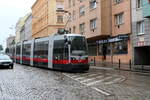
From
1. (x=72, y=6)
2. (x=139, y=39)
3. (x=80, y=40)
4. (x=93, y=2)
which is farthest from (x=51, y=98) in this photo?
(x=72, y=6)

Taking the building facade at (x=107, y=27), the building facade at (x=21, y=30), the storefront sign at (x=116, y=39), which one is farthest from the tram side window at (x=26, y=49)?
the building facade at (x=21, y=30)

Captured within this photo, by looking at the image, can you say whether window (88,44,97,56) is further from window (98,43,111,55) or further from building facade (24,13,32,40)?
building facade (24,13,32,40)

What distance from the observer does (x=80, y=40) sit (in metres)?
25.5

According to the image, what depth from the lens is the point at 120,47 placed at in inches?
1592

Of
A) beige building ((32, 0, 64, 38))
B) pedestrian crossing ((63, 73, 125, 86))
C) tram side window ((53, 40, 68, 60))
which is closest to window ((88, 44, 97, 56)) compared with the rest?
tram side window ((53, 40, 68, 60))

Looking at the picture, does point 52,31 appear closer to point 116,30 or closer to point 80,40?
point 116,30

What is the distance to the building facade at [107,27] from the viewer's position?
127ft

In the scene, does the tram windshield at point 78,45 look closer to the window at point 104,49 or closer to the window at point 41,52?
the window at point 41,52

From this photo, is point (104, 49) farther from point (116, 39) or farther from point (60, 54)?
point (60, 54)

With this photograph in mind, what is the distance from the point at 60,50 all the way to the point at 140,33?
42.2ft

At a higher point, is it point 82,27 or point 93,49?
point 82,27

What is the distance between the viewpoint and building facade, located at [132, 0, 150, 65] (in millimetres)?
34000

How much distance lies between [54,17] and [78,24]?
1168 inches

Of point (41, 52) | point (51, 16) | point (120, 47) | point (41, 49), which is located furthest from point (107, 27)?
point (51, 16)
